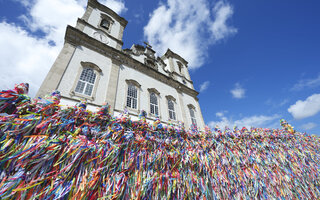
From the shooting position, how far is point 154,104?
9.17m

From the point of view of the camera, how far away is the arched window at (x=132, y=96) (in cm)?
781

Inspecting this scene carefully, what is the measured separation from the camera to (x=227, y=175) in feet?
11.2

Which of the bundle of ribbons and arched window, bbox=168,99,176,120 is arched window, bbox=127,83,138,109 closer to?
arched window, bbox=168,99,176,120

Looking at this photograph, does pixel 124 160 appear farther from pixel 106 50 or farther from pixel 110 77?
pixel 106 50

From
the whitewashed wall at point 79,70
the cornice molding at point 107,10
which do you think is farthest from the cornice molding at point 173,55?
the whitewashed wall at point 79,70

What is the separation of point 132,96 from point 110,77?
6.60 ft

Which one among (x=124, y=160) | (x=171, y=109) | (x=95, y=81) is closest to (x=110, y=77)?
(x=95, y=81)

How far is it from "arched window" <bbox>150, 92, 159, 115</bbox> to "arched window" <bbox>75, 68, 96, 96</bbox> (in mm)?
4423

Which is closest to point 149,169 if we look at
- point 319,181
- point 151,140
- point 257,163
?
point 151,140

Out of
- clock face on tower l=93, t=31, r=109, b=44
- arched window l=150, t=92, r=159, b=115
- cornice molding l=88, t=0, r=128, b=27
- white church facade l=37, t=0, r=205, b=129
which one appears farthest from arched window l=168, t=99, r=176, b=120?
cornice molding l=88, t=0, r=128, b=27

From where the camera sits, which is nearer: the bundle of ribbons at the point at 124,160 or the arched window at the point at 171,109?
the bundle of ribbons at the point at 124,160

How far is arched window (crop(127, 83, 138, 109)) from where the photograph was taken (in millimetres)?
7809

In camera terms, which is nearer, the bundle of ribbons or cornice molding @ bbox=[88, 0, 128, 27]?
the bundle of ribbons

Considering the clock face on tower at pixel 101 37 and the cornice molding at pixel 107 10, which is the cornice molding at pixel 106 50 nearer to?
the clock face on tower at pixel 101 37
